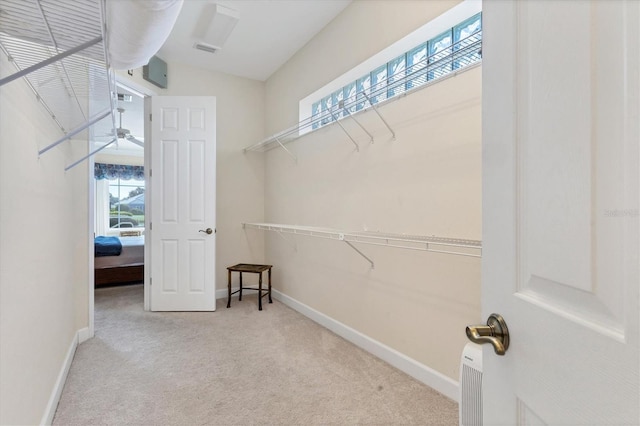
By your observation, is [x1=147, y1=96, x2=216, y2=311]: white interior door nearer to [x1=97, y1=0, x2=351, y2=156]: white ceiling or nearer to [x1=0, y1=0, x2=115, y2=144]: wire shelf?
[x1=97, y1=0, x2=351, y2=156]: white ceiling

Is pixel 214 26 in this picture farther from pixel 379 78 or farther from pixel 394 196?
pixel 394 196

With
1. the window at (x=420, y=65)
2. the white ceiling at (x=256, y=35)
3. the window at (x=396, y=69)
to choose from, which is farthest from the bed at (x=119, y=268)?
the window at (x=396, y=69)

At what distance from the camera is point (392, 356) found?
2.21m

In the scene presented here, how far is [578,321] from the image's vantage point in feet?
1.47

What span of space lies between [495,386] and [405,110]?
178cm

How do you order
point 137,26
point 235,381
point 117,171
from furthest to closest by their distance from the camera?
point 117,171 < point 235,381 < point 137,26

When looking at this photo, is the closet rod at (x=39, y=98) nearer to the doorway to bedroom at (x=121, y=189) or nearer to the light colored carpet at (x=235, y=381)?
the light colored carpet at (x=235, y=381)

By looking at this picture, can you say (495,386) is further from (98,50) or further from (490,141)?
(98,50)

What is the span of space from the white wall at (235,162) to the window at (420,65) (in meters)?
1.37

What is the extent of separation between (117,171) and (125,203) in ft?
2.65

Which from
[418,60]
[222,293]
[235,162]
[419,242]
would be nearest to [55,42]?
[419,242]

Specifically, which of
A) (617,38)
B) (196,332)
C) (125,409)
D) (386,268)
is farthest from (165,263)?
(617,38)

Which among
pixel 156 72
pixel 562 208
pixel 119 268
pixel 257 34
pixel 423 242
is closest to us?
pixel 562 208

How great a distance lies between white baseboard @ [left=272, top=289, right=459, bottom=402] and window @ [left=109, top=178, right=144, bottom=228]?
6.19 meters
